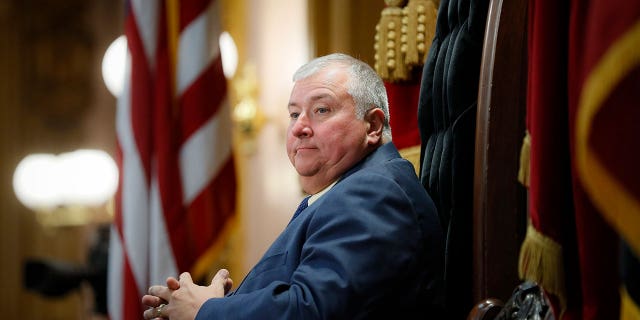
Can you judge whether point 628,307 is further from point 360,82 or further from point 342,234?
point 360,82

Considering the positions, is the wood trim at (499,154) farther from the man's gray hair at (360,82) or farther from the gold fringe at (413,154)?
the gold fringe at (413,154)

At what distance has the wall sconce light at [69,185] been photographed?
650 centimetres

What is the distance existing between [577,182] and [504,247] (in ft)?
1.80

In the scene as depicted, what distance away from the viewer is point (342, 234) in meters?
1.82

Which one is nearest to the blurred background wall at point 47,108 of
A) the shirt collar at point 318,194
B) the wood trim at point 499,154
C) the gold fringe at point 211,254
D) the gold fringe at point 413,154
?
the gold fringe at point 211,254

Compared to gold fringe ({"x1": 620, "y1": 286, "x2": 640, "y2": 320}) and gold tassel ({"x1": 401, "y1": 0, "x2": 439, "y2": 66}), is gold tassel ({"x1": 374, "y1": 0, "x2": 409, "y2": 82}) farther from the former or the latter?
gold fringe ({"x1": 620, "y1": 286, "x2": 640, "y2": 320})

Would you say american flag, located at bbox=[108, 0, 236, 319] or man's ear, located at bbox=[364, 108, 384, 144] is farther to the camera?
american flag, located at bbox=[108, 0, 236, 319]

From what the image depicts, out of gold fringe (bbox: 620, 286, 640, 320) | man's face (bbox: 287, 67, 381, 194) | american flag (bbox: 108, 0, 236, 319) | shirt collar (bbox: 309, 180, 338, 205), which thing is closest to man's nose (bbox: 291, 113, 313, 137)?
man's face (bbox: 287, 67, 381, 194)

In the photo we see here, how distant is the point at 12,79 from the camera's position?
7664 mm

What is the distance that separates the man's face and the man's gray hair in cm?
1

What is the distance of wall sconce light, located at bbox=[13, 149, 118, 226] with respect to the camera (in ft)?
21.3

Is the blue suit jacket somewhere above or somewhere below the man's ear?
below

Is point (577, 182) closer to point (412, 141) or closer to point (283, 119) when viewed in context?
point (412, 141)

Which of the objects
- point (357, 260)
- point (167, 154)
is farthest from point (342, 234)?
point (167, 154)
